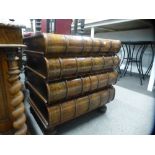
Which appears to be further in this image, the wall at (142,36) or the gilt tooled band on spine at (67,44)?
the wall at (142,36)

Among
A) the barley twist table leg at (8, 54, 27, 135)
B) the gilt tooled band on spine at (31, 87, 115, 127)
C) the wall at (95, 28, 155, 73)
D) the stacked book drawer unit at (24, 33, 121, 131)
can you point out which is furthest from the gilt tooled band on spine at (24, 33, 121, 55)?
the wall at (95, 28, 155, 73)

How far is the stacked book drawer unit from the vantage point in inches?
29.2

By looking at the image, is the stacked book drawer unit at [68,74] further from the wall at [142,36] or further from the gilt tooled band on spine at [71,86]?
the wall at [142,36]

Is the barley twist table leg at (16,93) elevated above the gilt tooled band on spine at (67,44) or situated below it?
below

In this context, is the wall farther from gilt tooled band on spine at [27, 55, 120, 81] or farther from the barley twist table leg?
the barley twist table leg

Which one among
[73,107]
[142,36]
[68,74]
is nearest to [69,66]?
[68,74]

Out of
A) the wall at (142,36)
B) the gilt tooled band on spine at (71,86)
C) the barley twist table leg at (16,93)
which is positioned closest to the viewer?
the barley twist table leg at (16,93)

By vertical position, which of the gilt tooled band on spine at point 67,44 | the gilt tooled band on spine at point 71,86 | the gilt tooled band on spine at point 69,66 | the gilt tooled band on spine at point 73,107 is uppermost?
the gilt tooled band on spine at point 67,44

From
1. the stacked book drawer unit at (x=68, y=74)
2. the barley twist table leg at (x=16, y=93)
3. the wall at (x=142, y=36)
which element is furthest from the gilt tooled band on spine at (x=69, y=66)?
the wall at (x=142, y=36)

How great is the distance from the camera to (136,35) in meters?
3.01

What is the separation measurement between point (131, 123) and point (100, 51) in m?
0.64

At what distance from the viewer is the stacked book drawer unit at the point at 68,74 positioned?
74 cm
